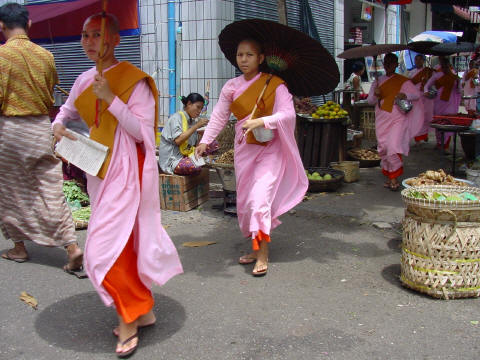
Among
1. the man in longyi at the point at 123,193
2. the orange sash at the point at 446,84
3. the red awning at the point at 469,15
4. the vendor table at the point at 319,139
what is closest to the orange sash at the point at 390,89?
the vendor table at the point at 319,139

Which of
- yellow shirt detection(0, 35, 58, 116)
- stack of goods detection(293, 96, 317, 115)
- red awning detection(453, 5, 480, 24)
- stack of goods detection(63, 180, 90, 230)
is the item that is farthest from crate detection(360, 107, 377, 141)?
yellow shirt detection(0, 35, 58, 116)

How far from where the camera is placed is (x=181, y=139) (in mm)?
6195

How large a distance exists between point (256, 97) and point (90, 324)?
2.18m

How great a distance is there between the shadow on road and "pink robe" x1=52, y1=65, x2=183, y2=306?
1.23 ft

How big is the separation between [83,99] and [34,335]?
1.51m

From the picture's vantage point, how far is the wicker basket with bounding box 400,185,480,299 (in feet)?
11.8

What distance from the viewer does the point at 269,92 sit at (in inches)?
171

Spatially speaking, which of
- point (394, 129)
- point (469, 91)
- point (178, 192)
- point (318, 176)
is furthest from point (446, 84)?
point (178, 192)

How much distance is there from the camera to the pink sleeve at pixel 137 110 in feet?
9.75

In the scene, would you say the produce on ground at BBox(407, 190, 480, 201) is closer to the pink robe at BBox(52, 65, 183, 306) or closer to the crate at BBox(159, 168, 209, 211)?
the pink robe at BBox(52, 65, 183, 306)

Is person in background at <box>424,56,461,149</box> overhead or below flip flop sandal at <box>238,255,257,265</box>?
overhead

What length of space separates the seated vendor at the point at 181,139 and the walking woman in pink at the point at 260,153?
5.41ft

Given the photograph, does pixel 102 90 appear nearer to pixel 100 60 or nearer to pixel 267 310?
pixel 100 60

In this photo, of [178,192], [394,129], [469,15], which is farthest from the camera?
[469,15]
